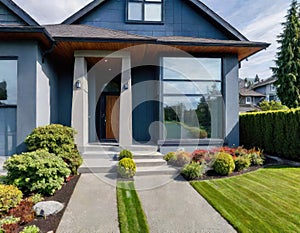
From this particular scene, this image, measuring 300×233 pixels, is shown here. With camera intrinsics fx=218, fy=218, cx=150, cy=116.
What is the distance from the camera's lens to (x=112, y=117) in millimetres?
10508

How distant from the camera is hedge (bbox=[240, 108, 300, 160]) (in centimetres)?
732

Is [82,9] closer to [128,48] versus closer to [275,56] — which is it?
[128,48]

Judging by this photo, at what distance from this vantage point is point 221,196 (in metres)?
4.70

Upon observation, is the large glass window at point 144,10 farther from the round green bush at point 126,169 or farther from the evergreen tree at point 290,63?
the evergreen tree at point 290,63

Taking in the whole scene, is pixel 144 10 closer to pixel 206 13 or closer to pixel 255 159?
pixel 206 13

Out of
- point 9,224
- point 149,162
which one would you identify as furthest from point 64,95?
point 9,224

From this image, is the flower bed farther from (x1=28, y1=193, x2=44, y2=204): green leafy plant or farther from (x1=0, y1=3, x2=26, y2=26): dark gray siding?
(x1=0, y1=3, x2=26, y2=26): dark gray siding

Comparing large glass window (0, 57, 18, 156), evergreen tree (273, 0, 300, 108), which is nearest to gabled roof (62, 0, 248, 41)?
large glass window (0, 57, 18, 156)

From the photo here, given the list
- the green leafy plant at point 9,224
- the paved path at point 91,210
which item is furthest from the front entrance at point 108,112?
the green leafy plant at point 9,224

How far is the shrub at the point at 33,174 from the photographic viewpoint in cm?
458

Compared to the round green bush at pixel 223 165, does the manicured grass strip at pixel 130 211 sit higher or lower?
lower

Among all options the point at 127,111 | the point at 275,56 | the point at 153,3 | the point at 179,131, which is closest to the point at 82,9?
the point at 153,3

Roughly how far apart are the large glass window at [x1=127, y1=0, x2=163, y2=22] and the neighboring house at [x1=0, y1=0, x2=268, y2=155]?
1.6 inches

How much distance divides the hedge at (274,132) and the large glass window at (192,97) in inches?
65.6
